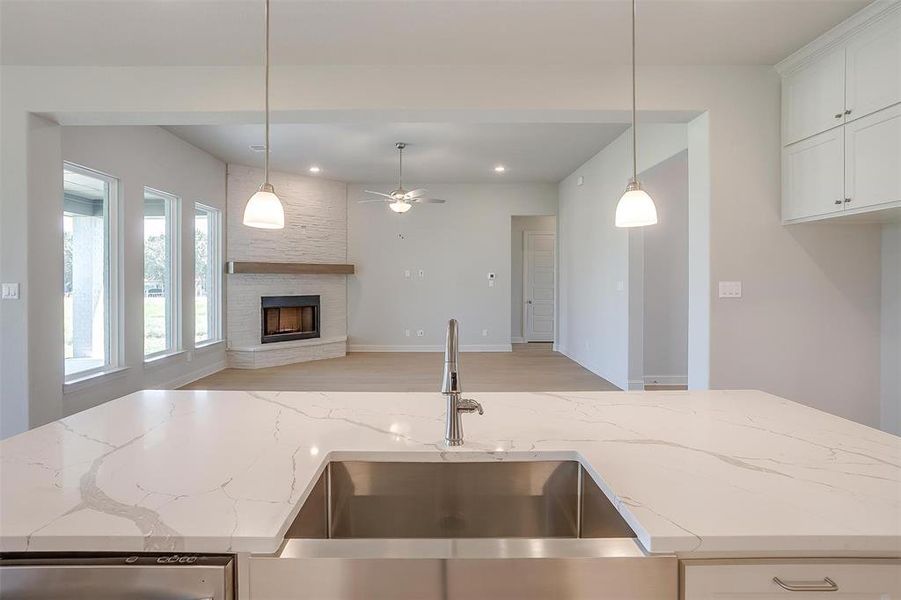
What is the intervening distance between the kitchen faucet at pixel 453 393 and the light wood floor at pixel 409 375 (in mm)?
3864

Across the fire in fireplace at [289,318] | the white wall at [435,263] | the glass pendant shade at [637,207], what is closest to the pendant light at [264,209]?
the glass pendant shade at [637,207]

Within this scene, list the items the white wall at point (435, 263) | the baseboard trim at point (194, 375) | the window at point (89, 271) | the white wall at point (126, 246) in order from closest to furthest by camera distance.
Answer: the white wall at point (126, 246), the window at point (89, 271), the baseboard trim at point (194, 375), the white wall at point (435, 263)

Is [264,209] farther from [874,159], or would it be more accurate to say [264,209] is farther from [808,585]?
[874,159]

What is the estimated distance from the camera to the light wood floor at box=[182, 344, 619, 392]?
5.23 meters

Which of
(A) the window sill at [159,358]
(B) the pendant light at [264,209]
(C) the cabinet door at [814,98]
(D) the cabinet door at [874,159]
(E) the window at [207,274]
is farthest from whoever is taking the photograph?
(E) the window at [207,274]

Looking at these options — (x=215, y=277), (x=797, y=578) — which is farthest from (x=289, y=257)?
(x=797, y=578)

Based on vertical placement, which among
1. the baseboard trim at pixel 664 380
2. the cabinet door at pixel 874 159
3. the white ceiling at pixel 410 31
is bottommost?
the baseboard trim at pixel 664 380

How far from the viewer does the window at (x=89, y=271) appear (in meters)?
3.89

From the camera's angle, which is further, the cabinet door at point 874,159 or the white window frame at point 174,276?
the white window frame at point 174,276

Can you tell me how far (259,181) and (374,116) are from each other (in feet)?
12.7

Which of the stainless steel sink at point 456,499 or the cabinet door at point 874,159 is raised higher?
the cabinet door at point 874,159

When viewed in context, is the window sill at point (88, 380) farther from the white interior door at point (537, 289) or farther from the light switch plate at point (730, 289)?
the white interior door at point (537, 289)

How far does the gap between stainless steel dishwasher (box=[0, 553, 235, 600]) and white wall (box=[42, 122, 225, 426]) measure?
327 cm

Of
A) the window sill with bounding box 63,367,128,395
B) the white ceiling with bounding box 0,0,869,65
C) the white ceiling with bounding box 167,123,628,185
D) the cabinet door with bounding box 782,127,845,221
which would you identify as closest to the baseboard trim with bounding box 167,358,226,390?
the window sill with bounding box 63,367,128,395
